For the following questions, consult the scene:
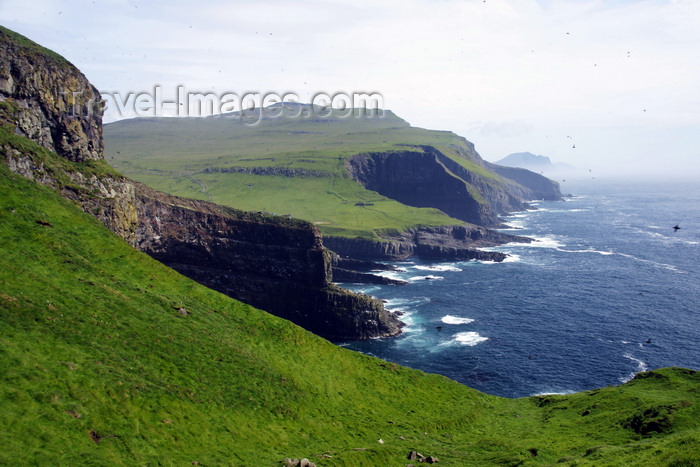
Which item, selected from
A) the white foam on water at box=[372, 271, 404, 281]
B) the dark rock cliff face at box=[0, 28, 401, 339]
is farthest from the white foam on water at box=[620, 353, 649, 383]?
the white foam on water at box=[372, 271, 404, 281]

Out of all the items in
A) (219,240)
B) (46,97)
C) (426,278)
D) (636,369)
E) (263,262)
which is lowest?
(636,369)

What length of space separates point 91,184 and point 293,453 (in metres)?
62.5

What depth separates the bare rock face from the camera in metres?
78.8

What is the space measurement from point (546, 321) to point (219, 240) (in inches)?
3227

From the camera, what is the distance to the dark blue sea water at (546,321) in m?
92.7

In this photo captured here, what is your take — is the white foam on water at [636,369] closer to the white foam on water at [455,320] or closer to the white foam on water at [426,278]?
the white foam on water at [455,320]

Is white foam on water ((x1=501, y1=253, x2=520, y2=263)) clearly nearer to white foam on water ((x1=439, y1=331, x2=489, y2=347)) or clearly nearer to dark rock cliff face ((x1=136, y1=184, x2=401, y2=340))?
white foam on water ((x1=439, y1=331, x2=489, y2=347))

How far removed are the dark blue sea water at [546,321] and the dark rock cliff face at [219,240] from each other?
414 inches

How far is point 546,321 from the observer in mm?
118438

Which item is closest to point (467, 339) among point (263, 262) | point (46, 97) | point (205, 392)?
point (263, 262)

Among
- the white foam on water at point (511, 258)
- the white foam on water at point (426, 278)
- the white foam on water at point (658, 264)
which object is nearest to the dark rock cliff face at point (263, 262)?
the white foam on water at point (426, 278)

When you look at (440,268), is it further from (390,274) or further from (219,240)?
(219,240)

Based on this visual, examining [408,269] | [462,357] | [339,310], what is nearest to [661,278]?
[408,269]

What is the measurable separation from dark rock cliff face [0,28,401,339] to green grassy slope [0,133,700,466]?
1415 centimetres
